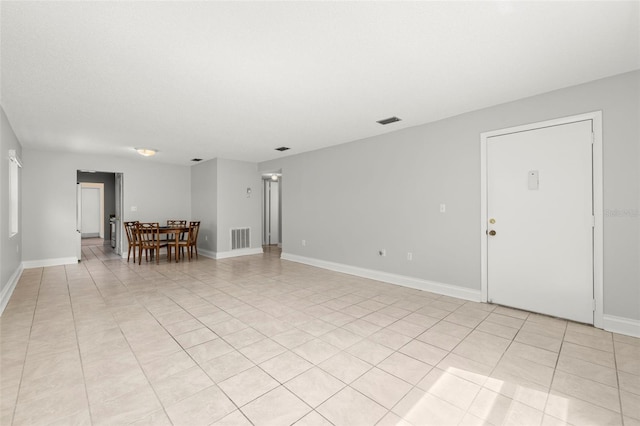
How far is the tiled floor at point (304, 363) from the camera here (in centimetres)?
159

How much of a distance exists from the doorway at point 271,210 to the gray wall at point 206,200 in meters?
1.87

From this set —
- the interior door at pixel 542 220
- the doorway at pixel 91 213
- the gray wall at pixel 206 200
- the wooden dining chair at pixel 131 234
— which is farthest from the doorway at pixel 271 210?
the doorway at pixel 91 213

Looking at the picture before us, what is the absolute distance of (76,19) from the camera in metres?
1.82

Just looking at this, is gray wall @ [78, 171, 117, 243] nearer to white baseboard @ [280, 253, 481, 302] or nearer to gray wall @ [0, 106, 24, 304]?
gray wall @ [0, 106, 24, 304]

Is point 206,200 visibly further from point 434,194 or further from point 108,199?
point 108,199

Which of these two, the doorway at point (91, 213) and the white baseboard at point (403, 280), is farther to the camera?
the doorway at point (91, 213)

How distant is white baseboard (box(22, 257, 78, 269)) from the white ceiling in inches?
127

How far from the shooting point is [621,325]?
2596mm

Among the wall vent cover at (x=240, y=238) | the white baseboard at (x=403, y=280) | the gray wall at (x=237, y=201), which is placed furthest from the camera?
the wall vent cover at (x=240, y=238)

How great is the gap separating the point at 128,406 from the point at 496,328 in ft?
10.1

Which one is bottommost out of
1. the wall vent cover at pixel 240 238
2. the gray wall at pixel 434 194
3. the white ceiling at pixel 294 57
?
the wall vent cover at pixel 240 238

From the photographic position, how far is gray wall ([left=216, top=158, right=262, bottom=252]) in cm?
670

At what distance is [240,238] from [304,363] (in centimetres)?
537

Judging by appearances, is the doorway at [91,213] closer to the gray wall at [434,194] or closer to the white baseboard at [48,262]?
the white baseboard at [48,262]
